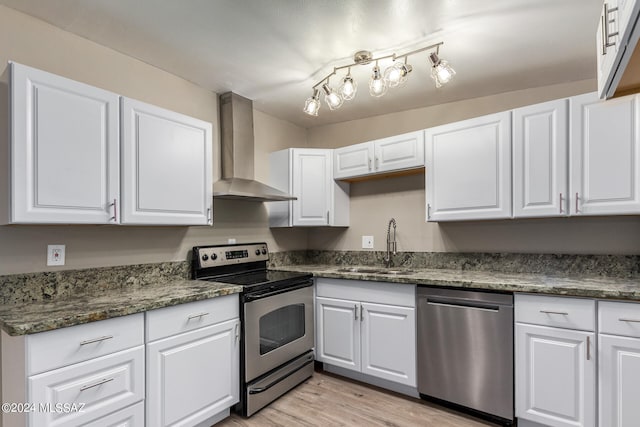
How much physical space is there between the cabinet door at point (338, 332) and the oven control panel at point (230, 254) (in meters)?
0.69

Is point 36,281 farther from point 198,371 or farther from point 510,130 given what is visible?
point 510,130

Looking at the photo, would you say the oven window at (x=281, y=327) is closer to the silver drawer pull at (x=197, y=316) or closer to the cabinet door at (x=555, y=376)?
the silver drawer pull at (x=197, y=316)

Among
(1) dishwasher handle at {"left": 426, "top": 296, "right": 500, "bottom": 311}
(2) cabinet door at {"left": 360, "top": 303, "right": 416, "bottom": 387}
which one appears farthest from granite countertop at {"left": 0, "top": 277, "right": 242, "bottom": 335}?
(1) dishwasher handle at {"left": 426, "top": 296, "right": 500, "bottom": 311}

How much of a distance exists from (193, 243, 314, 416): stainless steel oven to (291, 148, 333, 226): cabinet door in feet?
1.88

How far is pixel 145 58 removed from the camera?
2.27 meters

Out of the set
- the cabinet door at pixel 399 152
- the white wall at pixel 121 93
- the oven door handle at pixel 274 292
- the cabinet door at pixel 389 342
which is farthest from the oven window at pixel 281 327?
the cabinet door at pixel 399 152

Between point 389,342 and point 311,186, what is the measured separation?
5.12 feet

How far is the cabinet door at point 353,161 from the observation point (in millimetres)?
3061

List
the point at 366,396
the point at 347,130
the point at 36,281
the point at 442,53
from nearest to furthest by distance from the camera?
1. the point at 36,281
2. the point at 442,53
3. the point at 366,396
4. the point at 347,130

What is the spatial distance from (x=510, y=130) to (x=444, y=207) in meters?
0.70

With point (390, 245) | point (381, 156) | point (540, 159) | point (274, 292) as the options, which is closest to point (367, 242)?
point (390, 245)

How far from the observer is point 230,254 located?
2.83 m

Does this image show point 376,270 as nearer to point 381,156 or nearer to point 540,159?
point 381,156

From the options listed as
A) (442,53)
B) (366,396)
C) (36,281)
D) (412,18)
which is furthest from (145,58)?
(366,396)
